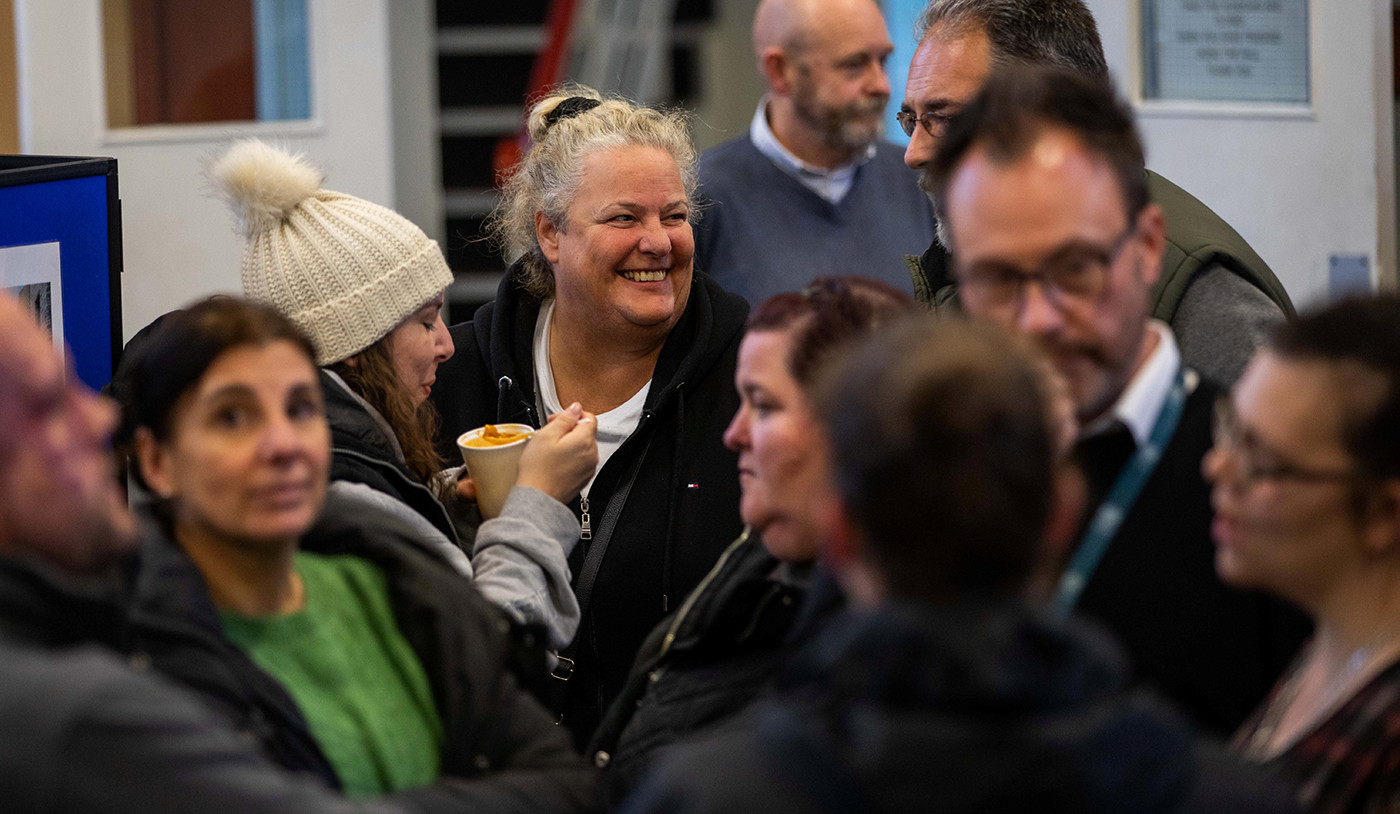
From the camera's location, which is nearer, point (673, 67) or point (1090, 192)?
point (1090, 192)

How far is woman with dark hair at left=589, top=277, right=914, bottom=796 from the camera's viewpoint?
1737 mm

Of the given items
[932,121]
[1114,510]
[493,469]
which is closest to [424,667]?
[493,469]

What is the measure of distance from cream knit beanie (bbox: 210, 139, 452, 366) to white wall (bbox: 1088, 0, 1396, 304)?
236 cm

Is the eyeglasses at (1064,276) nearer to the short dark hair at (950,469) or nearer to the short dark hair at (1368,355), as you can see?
the short dark hair at (1368,355)

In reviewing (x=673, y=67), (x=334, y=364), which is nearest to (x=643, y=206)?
(x=334, y=364)

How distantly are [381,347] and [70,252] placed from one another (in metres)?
0.70

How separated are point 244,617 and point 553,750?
40 cm

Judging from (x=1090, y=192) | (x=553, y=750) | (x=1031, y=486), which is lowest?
(x=553, y=750)

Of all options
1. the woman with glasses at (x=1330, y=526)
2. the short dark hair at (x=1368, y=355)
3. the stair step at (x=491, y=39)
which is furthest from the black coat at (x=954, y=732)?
the stair step at (x=491, y=39)

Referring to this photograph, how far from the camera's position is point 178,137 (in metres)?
4.23

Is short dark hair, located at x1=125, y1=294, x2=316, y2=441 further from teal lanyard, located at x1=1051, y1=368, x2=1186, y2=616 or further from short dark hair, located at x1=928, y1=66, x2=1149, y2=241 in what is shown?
teal lanyard, located at x1=1051, y1=368, x2=1186, y2=616

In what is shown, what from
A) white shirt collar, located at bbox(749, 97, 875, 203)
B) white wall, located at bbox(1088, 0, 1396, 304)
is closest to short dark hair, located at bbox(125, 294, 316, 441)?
white shirt collar, located at bbox(749, 97, 875, 203)

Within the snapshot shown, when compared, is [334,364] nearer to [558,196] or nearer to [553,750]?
[558,196]

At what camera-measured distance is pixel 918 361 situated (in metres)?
1.10
